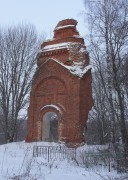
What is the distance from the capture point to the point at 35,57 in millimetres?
24359

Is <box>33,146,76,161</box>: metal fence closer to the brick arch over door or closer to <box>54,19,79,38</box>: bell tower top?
the brick arch over door

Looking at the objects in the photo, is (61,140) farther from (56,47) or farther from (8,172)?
(8,172)

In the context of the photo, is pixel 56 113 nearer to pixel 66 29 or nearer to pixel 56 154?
pixel 56 154

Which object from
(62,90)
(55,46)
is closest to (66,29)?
(55,46)

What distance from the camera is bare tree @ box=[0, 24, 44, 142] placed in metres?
22.9

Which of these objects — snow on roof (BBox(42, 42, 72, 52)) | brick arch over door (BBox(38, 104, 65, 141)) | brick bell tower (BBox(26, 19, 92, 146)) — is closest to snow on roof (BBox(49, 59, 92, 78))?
brick bell tower (BBox(26, 19, 92, 146))

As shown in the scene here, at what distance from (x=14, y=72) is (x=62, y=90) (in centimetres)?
521

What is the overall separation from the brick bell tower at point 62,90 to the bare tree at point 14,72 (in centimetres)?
169

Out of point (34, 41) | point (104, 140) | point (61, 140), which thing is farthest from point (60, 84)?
point (104, 140)

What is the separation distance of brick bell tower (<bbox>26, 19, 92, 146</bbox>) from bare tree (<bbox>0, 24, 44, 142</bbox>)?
Answer: 66.6 inches

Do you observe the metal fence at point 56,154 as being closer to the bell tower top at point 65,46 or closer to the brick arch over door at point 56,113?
Answer: the brick arch over door at point 56,113

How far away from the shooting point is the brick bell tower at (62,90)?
1939 centimetres

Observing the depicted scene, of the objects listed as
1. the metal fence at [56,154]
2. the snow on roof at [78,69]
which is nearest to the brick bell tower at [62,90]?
the snow on roof at [78,69]

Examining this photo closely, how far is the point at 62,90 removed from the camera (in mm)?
20438
